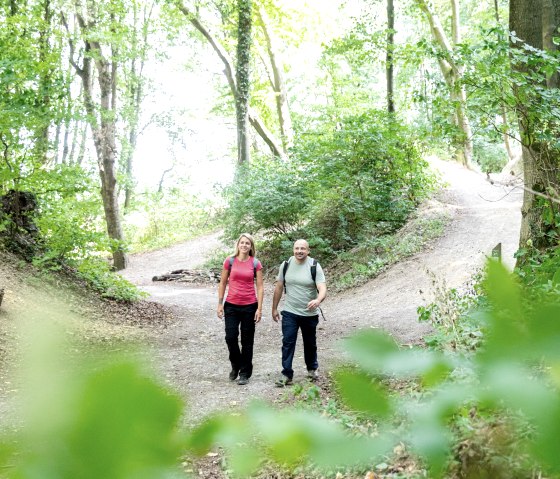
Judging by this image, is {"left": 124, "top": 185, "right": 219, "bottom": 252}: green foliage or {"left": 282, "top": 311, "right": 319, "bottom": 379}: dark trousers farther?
{"left": 124, "top": 185, "right": 219, "bottom": 252}: green foliage

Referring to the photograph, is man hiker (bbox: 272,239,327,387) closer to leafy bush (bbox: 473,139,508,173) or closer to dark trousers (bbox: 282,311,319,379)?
dark trousers (bbox: 282,311,319,379)

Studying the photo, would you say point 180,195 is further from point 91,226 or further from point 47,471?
point 47,471

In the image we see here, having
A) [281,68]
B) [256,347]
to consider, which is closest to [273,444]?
[256,347]

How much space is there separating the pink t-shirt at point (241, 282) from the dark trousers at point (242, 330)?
7cm

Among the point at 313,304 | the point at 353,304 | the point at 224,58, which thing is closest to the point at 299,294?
the point at 313,304

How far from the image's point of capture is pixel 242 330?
6.63 metres

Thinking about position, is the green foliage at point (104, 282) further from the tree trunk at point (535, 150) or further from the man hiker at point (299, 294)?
the tree trunk at point (535, 150)

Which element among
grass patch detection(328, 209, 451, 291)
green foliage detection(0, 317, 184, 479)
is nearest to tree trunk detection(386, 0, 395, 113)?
grass patch detection(328, 209, 451, 291)

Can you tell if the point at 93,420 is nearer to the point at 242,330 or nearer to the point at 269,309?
the point at 242,330

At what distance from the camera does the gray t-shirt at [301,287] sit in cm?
624

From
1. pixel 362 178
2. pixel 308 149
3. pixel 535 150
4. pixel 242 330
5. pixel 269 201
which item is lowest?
pixel 242 330

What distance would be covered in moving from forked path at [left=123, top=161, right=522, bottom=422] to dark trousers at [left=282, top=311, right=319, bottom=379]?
0.81ft

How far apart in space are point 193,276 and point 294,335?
11962 millimetres

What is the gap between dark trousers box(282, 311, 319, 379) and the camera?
20.9 ft
